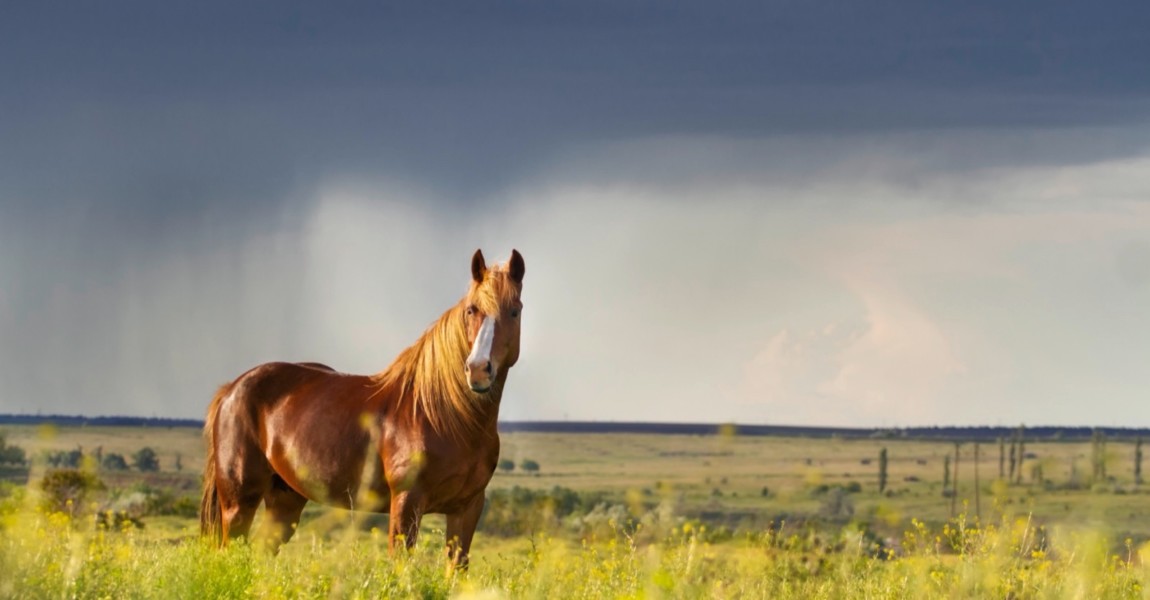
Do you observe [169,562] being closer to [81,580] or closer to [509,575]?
[81,580]

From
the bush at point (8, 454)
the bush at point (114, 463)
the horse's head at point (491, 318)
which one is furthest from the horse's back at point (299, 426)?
the bush at point (114, 463)

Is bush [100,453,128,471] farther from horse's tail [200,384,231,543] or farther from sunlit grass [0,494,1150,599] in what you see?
sunlit grass [0,494,1150,599]

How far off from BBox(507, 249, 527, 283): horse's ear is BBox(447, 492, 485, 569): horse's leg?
5.70ft

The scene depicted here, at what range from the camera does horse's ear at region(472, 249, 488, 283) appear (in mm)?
10906

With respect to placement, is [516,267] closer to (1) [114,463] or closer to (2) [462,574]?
(2) [462,574]

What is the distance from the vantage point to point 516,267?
1099 cm

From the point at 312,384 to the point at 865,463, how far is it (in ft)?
523

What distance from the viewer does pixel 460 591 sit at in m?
9.06

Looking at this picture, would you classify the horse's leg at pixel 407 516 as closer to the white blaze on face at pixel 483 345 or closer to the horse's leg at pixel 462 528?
the horse's leg at pixel 462 528

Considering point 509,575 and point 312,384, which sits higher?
point 312,384

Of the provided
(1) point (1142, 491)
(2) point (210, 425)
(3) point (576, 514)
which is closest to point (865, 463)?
(1) point (1142, 491)

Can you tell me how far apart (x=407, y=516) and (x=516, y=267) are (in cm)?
207

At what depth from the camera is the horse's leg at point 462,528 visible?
35.1 feet

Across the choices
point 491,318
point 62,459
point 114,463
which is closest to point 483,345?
point 491,318
